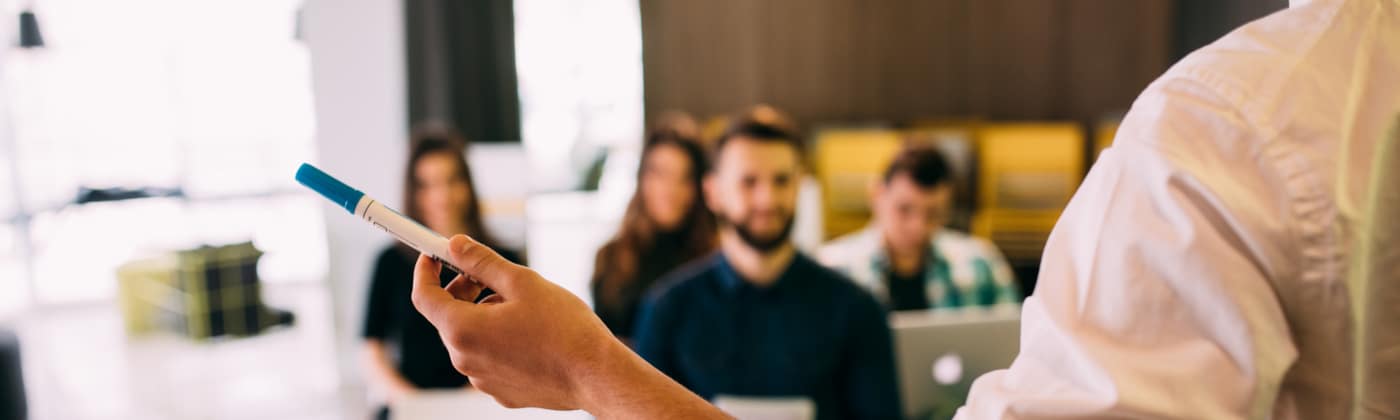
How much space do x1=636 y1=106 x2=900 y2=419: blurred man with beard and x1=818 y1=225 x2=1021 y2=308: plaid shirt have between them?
Answer: 34.9 inches

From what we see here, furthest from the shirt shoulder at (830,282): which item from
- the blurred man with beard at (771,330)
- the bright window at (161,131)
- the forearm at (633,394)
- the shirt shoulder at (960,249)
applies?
the bright window at (161,131)

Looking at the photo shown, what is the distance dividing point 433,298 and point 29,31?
564cm

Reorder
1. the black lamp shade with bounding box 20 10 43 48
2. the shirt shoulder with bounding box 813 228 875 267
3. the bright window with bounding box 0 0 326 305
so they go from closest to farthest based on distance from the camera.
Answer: the shirt shoulder with bounding box 813 228 875 267
the black lamp shade with bounding box 20 10 43 48
the bright window with bounding box 0 0 326 305

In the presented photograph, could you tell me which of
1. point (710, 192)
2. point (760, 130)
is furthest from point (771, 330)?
point (710, 192)

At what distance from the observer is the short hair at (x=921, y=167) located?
297 centimetres

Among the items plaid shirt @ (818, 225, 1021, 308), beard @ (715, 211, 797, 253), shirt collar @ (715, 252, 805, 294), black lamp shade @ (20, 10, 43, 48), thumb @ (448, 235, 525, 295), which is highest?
black lamp shade @ (20, 10, 43, 48)

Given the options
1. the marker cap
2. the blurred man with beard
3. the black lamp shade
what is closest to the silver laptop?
the blurred man with beard

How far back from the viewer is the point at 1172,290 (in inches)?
19.6

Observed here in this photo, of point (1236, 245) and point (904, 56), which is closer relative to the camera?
point (1236, 245)

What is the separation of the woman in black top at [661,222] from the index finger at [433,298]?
208cm

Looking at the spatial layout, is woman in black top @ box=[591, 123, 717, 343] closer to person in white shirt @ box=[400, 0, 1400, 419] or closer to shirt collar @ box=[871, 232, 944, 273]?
shirt collar @ box=[871, 232, 944, 273]

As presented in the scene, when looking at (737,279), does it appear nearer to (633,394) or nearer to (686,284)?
(686,284)

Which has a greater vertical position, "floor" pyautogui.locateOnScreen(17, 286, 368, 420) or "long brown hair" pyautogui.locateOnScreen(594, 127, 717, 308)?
"long brown hair" pyautogui.locateOnScreen(594, 127, 717, 308)

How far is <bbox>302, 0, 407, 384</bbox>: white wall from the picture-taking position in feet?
13.6
